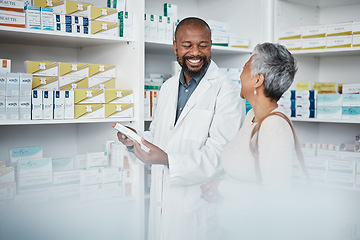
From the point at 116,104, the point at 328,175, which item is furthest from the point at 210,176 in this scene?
the point at 328,175

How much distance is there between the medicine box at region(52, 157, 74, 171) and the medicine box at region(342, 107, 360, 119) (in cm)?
176

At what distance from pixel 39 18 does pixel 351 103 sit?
1.97 m

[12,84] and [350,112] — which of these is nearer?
[12,84]

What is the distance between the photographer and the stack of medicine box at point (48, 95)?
1951 millimetres

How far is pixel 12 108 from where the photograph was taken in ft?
6.16

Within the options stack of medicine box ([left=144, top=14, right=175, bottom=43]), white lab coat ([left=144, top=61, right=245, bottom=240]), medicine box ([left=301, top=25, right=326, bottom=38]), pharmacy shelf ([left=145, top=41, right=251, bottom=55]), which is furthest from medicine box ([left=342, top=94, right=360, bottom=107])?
stack of medicine box ([left=144, top=14, right=175, bottom=43])

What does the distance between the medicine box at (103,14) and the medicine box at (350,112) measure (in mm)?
1582

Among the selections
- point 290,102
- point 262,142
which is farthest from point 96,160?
point 290,102

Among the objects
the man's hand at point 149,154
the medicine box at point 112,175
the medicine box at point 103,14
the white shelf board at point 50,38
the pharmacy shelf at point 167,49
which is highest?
the medicine box at point 103,14

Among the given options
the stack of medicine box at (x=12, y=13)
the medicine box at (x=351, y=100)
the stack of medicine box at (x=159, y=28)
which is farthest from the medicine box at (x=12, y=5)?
the medicine box at (x=351, y=100)

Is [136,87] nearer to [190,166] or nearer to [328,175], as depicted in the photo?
[190,166]

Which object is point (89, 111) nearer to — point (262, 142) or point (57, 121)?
point (57, 121)

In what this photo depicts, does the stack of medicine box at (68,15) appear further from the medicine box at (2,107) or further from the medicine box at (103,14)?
the medicine box at (2,107)

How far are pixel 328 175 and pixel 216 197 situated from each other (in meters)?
1.31
